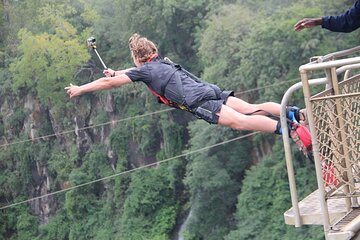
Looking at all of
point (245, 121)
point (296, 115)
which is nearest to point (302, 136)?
point (296, 115)

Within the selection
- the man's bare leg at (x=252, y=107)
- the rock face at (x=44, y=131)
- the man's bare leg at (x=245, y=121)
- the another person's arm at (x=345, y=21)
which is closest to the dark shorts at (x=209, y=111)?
the man's bare leg at (x=245, y=121)

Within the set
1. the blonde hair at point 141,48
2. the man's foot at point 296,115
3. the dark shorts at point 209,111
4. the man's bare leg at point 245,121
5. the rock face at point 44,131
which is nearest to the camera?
the man's foot at point 296,115

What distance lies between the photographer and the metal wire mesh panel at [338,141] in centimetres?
430

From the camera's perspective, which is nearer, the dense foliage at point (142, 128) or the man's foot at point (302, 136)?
the man's foot at point (302, 136)

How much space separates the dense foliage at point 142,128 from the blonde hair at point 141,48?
786 inches

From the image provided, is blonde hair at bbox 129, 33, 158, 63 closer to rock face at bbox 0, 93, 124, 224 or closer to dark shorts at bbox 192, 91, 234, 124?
dark shorts at bbox 192, 91, 234, 124

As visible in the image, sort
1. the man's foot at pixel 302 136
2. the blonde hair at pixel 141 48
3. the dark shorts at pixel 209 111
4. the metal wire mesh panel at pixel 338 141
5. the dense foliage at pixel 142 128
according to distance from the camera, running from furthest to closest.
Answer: the dense foliage at pixel 142 128 → the blonde hair at pixel 141 48 → the dark shorts at pixel 209 111 → the man's foot at pixel 302 136 → the metal wire mesh panel at pixel 338 141

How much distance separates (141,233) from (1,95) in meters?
14.3

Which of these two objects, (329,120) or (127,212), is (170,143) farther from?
(329,120)

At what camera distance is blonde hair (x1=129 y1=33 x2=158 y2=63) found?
5.89 meters

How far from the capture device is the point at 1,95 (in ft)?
152

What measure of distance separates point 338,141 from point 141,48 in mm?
1973

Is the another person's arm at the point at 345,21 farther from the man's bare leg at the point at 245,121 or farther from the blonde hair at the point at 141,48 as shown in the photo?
the blonde hair at the point at 141,48

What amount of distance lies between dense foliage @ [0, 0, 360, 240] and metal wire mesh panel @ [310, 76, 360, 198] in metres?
21.2
